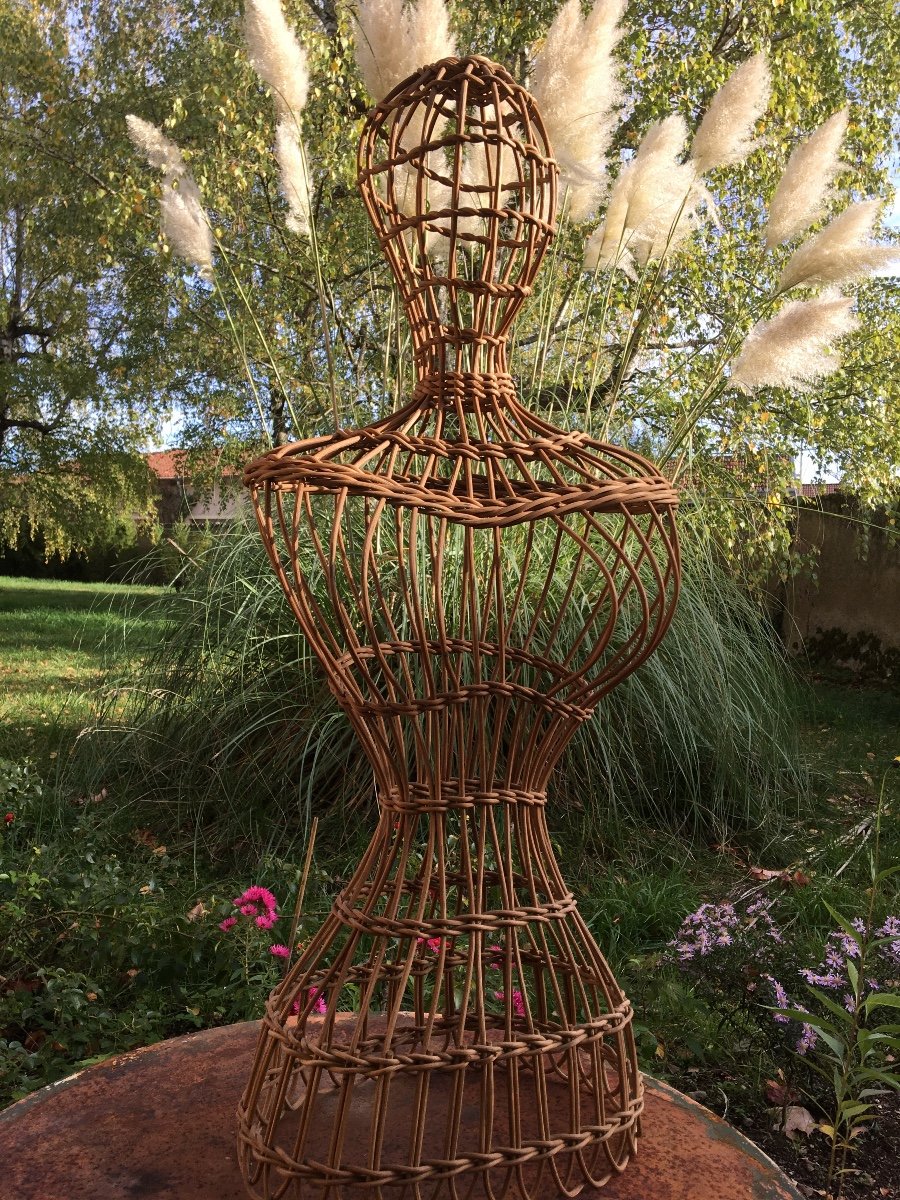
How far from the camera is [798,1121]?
1722 mm

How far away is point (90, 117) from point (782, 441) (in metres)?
6.13

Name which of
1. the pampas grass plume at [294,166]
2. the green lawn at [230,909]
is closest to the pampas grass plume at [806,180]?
the pampas grass plume at [294,166]

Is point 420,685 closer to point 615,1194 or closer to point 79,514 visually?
point 615,1194

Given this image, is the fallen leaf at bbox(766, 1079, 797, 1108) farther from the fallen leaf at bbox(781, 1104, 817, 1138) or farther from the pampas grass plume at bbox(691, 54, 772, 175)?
the pampas grass plume at bbox(691, 54, 772, 175)

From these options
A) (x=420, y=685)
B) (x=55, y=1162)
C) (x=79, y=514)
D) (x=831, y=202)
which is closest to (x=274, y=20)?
(x=420, y=685)

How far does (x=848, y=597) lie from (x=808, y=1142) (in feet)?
18.3

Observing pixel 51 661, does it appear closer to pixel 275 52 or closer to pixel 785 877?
pixel 275 52

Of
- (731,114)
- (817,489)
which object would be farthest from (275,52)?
(817,489)

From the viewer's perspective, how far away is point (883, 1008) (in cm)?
189

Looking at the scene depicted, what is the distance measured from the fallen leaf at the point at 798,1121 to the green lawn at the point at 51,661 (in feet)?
8.36

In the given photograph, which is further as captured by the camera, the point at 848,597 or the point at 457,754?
the point at 848,597

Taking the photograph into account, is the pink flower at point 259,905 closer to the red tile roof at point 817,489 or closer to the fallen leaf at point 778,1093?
the fallen leaf at point 778,1093

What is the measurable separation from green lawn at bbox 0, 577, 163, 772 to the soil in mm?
2428

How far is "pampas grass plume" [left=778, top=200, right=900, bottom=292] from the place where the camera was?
2.66 m
